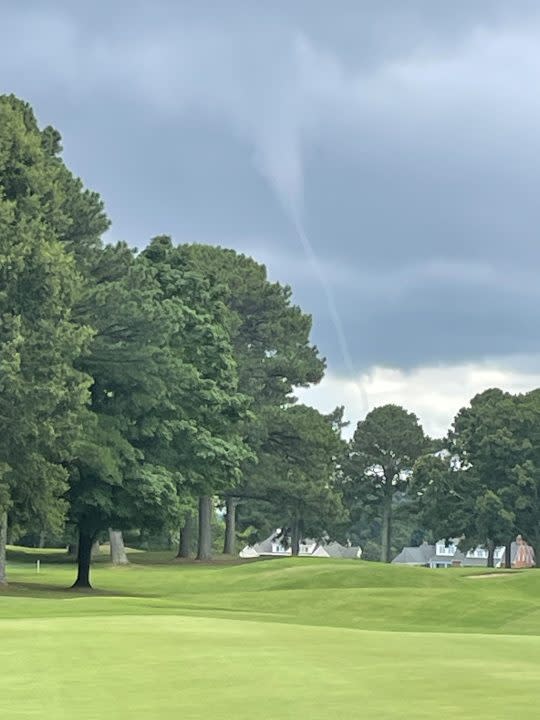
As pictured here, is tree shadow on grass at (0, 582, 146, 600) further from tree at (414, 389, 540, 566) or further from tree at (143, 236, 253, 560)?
tree at (414, 389, 540, 566)

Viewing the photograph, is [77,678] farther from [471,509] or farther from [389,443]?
[389,443]

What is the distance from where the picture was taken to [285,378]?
323ft

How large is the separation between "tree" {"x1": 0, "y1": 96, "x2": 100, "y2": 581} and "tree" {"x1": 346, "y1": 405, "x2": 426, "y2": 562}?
87841 mm

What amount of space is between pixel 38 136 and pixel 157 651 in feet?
Result: 107

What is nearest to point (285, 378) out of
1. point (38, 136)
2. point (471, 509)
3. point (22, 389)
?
point (471, 509)

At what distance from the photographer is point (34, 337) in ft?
132

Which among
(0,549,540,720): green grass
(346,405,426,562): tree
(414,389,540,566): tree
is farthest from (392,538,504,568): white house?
(0,549,540,720): green grass

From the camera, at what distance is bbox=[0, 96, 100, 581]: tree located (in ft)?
131

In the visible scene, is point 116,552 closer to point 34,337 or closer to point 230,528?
point 230,528

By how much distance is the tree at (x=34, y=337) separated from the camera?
3991 cm

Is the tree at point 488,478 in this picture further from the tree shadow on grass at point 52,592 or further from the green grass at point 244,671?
the green grass at point 244,671

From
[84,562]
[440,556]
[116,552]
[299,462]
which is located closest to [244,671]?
[84,562]

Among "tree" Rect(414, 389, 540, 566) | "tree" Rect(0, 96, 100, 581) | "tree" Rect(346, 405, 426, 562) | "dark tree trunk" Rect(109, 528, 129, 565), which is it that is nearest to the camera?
"tree" Rect(0, 96, 100, 581)

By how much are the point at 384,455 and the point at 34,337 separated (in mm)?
95415
